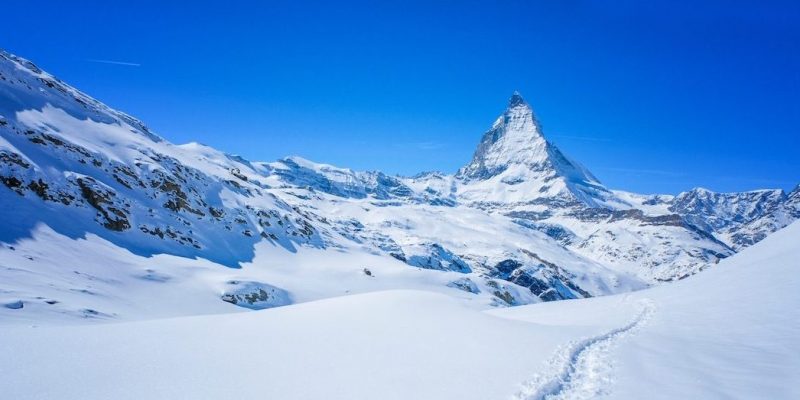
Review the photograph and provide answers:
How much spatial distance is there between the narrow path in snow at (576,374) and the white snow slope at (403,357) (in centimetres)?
5

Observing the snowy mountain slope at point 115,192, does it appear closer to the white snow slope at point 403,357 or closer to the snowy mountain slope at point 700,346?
the white snow slope at point 403,357

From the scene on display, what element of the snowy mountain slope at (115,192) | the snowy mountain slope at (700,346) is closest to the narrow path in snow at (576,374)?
the snowy mountain slope at (700,346)

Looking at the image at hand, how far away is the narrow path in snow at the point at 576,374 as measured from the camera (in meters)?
11.1

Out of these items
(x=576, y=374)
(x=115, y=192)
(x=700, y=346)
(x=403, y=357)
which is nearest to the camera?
(x=576, y=374)

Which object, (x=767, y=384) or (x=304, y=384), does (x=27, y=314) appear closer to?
(x=304, y=384)

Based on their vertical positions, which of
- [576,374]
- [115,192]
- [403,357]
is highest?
[115,192]

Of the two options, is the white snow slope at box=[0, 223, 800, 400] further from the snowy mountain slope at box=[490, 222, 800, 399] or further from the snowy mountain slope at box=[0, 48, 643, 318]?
the snowy mountain slope at box=[0, 48, 643, 318]

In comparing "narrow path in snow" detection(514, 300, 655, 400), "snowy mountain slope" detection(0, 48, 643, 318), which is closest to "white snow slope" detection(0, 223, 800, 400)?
"narrow path in snow" detection(514, 300, 655, 400)

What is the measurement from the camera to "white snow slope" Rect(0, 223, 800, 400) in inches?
406

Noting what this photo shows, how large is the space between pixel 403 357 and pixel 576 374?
17.6 feet

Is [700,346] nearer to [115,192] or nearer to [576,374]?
[576,374]

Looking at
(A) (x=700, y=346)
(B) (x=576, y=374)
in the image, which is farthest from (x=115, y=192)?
(A) (x=700, y=346)

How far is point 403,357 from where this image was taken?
44.5 feet

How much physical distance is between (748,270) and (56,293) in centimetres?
5129
